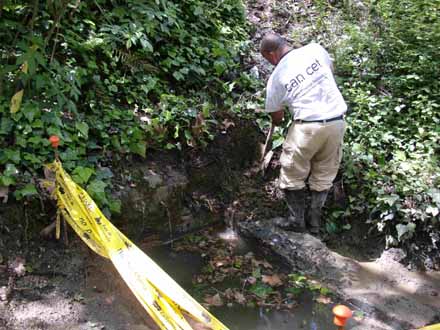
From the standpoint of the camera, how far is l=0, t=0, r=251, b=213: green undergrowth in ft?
14.6

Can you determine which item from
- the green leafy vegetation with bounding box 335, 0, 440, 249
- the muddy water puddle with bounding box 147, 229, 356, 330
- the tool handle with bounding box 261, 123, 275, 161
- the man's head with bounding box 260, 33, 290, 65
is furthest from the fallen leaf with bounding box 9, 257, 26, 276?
the green leafy vegetation with bounding box 335, 0, 440, 249

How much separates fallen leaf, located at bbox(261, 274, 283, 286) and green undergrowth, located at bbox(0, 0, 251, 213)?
163 centimetres

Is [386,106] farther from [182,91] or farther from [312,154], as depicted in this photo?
[182,91]

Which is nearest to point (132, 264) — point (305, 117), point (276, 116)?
point (305, 117)

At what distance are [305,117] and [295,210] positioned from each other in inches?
43.3

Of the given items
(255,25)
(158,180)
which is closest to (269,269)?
(158,180)

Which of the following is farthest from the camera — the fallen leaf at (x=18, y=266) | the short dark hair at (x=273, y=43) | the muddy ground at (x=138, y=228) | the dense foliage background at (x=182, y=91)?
the short dark hair at (x=273, y=43)

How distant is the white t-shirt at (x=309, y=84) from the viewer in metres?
4.77

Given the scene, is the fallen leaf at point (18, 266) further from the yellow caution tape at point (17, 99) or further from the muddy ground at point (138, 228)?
the yellow caution tape at point (17, 99)

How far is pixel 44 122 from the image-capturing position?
15.1ft

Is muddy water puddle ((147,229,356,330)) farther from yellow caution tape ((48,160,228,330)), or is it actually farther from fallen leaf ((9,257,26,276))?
fallen leaf ((9,257,26,276))

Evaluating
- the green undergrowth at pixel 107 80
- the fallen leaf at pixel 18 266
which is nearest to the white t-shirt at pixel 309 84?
the green undergrowth at pixel 107 80

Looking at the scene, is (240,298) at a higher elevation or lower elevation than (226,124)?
lower

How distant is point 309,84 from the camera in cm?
476
